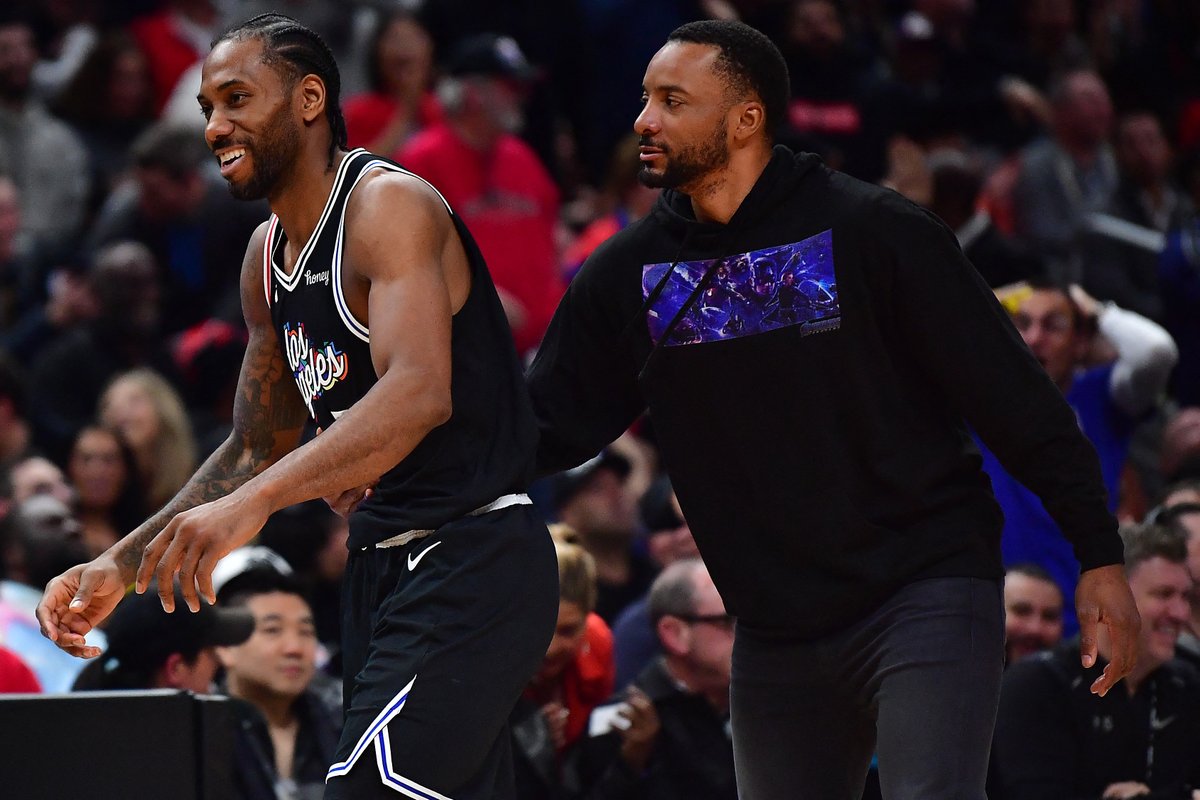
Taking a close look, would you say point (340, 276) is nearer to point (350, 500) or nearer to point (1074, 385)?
point (350, 500)

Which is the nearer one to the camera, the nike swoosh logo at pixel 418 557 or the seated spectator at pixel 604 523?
the nike swoosh logo at pixel 418 557

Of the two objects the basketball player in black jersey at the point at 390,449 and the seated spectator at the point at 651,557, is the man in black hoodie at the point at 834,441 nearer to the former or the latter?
the basketball player in black jersey at the point at 390,449

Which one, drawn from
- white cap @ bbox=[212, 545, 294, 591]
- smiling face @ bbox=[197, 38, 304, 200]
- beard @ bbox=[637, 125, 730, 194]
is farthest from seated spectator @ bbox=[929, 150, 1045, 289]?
smiling face @ bbox=[197, 38, 304, 200]

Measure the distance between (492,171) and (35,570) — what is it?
11.1 feet

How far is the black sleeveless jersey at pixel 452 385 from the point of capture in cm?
351

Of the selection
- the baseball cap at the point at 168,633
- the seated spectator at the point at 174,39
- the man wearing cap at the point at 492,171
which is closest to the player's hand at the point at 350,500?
the baseball cap at the point at 168,633

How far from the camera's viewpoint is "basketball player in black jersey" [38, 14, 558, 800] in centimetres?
331

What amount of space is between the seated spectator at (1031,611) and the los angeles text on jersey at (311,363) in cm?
305

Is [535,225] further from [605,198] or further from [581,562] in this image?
[581,562]

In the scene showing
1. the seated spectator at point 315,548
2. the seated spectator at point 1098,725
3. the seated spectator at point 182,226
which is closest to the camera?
the seated spectator at point 1098,725

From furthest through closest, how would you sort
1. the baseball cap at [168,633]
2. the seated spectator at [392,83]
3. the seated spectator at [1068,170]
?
the seated spectator at [1068,170]
the seated spectator at [392,83]
the baseball cap at [168,633]

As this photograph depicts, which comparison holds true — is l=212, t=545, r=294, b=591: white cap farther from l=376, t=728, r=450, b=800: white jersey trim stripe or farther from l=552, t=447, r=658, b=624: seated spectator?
l=376, t=728, r=450, b=800: white jersey trim stripe

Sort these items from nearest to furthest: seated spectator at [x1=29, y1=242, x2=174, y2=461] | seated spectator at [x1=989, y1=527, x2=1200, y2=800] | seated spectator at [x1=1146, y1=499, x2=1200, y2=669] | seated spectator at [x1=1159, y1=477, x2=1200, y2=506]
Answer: seated spectator at [x1=989, y1=527, x2=1200, y2=800]
seated spectator at [x1=1146, y1=499, x2=1200, y2=669]
seated spectator at [x1=1159, y1=477, x2=1200, y2=506]
seated spectator at [x1=29, y1=242, x2=174, y2=461]

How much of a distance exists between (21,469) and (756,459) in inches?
184
